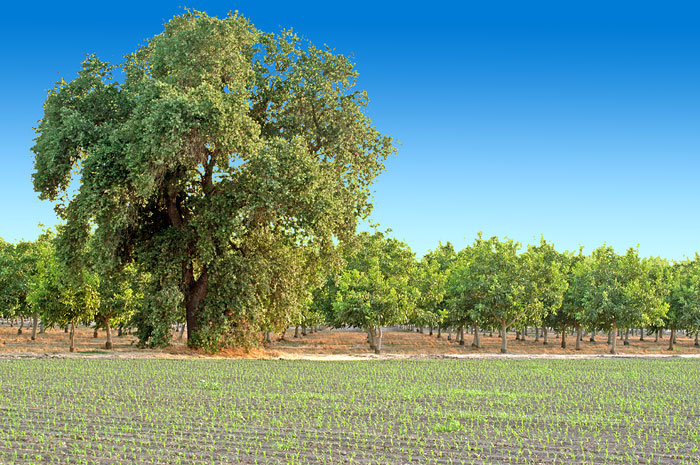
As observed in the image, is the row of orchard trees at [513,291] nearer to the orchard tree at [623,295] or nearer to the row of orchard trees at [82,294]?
the orchard tree at [623,295]

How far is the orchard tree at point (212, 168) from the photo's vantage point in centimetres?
3344

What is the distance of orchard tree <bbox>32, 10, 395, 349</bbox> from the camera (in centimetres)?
3344

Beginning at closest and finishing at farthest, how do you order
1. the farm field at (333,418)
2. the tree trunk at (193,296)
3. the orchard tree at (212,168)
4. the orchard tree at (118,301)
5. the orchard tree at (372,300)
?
the farm field at (333,418) → the orchard tree at (212,168) → the tree trunk at (193,296) → the orchard tree at (118,301) → the orchard tree at (372,300)

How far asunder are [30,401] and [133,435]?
20.8 ft

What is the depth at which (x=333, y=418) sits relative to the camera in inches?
650

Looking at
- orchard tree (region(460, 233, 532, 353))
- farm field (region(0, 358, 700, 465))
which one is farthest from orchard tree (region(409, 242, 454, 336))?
farm field (region(0, 358, 700, 465))

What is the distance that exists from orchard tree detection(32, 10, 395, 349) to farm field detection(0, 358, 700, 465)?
9.08 metres

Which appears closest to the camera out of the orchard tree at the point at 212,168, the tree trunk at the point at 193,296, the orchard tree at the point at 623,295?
the orchard tree at the point at 212,168

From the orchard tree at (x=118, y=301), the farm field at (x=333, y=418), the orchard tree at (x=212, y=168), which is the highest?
the orchard tree at (x=212, y=168)

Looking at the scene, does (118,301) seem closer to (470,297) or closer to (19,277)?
(19,277)

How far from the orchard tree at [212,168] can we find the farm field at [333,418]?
29.8ft

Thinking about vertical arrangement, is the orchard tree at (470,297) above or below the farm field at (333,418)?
above

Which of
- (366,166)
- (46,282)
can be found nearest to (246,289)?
(366,166)

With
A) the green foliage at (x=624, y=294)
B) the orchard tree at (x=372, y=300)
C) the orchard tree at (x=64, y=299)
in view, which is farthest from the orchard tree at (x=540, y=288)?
the orchard tree at (x=64, y=299)
